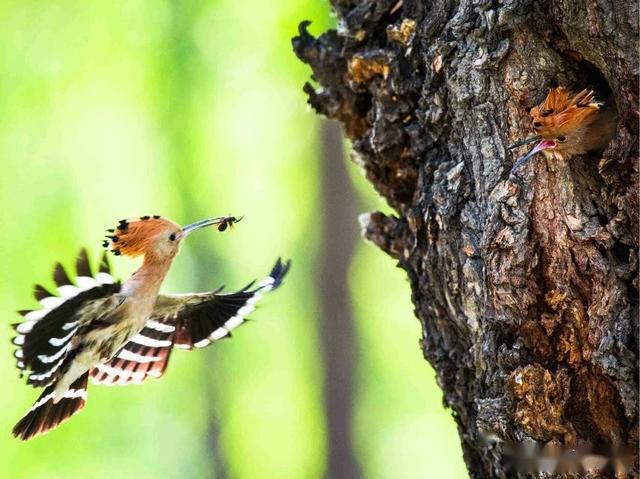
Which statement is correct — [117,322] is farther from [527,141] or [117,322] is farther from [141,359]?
[527,141]

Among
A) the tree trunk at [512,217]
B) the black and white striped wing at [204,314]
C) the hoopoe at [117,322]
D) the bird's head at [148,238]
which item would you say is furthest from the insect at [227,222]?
the black and white striped wing at [204,314]

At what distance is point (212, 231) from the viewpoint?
959cm

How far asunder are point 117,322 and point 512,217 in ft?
5.11

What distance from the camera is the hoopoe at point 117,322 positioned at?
316 cm

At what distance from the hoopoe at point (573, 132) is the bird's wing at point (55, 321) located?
1.52m

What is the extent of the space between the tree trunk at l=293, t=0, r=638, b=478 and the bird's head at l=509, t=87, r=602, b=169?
0.05 meters

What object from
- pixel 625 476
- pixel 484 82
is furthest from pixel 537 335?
pixel 484 82

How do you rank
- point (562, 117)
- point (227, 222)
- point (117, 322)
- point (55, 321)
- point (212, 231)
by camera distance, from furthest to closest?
point (212, 231) → point (117, 322) → point (55, 321) → point (227, 222) → point (562, 117)

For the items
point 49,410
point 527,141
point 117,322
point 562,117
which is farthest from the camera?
point 49,410

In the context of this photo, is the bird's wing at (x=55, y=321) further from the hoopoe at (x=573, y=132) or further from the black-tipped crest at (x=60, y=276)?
the hoopoe at (x=573, y=132)

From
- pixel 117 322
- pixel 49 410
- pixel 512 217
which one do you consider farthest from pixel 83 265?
pixel 512 217

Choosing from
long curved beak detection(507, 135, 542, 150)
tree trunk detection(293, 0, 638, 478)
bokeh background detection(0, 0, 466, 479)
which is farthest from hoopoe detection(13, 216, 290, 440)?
bokeh background detection(0, 0, 466, 479)

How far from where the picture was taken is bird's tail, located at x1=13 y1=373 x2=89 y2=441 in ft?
11.3

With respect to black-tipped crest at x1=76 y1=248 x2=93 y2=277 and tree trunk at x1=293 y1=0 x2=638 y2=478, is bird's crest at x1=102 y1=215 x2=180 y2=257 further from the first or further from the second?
tree trunk at x1=293 y1=0 x2=638 y2=478
